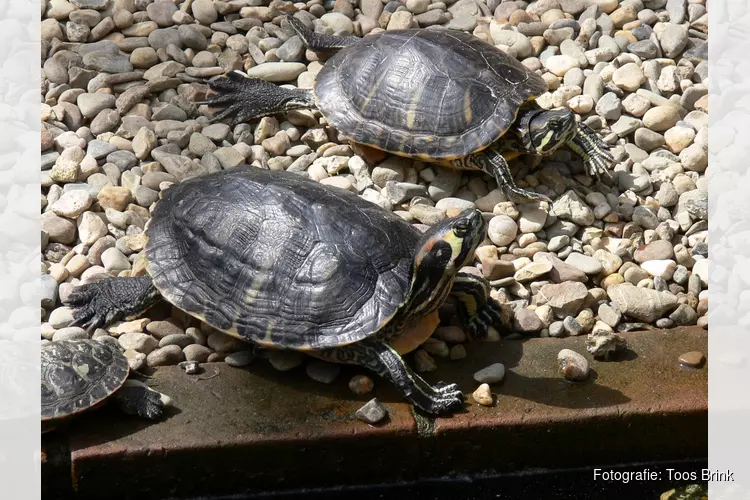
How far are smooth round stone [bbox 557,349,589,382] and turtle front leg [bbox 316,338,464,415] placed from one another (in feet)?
1.41

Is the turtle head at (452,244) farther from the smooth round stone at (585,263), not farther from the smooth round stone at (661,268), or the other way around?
the smooth round stone at (661,268)

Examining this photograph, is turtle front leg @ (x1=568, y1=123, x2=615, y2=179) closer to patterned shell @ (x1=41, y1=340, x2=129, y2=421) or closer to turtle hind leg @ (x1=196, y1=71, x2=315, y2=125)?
turtle hind leg @ (x1=196, y1=71, x2=315, y2=125)

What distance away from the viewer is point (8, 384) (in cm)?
326

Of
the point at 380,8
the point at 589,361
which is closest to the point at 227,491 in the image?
the point at 589,361

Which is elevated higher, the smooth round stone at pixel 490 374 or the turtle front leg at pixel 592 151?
the turtle front leg at pixel 592 151

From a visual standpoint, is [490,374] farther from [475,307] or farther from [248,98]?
[248,98]

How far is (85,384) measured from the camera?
10.7ft

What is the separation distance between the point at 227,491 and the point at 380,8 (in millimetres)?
2931

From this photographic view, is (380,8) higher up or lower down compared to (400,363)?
higher up

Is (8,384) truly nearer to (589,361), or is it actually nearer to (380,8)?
(589,361)

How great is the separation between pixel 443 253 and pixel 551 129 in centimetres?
122

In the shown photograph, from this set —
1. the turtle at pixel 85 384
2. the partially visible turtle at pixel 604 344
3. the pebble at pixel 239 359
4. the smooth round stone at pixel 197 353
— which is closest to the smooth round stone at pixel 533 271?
the partially visible turtle at pixel 604 344

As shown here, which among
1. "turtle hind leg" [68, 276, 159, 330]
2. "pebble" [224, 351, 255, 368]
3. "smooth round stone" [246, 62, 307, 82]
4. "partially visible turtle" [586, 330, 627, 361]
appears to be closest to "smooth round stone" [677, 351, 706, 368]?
"partially visible turtle" [586, 330, 627, 361]

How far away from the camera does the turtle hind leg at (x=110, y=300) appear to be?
12.0 feet
